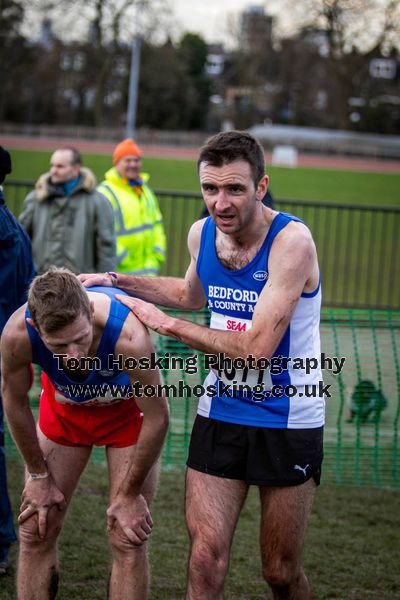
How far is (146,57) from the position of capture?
2400 inches

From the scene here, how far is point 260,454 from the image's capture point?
3.84m

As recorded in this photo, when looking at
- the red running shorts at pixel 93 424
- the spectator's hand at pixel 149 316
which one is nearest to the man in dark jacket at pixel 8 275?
the red running shorts at pixel 93 424

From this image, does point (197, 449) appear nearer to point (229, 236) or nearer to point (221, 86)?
point (229, 236)

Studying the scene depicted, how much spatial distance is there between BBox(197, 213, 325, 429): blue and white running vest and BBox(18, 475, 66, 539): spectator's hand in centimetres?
81

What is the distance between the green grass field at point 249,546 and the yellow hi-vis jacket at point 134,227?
2.60 m

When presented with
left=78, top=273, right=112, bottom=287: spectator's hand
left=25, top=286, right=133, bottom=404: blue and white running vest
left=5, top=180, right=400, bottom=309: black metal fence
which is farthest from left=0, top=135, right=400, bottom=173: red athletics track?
left=25, top=286, right=133, bottom=404: blue and white running vest

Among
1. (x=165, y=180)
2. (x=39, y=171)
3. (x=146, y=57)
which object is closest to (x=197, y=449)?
(x=39, y=171)

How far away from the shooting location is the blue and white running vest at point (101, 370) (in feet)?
→ 12.2

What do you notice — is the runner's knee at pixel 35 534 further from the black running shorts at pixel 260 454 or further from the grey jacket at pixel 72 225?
the grey jacket at pixel 72 225

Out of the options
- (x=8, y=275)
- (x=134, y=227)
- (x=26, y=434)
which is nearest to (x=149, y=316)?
(x=26, y=434)

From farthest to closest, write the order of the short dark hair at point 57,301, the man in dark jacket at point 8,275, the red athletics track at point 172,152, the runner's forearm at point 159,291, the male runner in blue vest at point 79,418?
1. the red athletics track at point 172,152
2. the man in dark jacket at point 8,275
3. the runner's forearm at point 159,291
4. the male runner in blue vest at point 79,418
5. the short dark hair at point 57,301

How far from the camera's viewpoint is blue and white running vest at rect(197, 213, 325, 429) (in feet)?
12.5

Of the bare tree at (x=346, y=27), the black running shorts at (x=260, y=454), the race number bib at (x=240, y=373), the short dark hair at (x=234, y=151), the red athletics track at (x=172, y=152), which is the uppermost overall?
the bare tree at (x=346, y=27)

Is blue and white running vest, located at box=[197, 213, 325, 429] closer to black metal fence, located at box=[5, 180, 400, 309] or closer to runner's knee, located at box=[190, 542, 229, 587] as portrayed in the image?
runner's knee, located at box=[190, 542, 229, 587]
